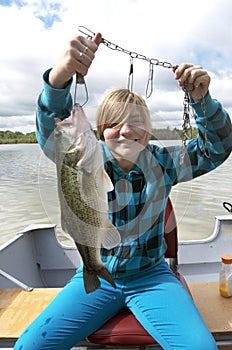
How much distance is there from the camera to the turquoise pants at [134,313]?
1934 mm

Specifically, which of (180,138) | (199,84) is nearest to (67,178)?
(180,138)

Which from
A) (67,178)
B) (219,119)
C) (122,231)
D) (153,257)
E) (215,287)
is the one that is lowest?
(215,287)

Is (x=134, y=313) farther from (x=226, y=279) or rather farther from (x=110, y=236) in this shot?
(x=226, y=279)

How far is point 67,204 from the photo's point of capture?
163 cm

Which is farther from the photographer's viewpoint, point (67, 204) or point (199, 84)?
point (199, 84)

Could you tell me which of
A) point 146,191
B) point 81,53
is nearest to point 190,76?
point 81,53

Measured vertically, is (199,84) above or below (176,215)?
above

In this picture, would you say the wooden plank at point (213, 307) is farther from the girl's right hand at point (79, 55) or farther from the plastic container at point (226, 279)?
the girl's right hand at point (79, 55)

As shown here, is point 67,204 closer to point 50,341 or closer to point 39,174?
point 39,174

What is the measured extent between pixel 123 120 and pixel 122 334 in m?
1.33

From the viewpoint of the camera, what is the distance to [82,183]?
5.20 feet

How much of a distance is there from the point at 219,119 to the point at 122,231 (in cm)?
98

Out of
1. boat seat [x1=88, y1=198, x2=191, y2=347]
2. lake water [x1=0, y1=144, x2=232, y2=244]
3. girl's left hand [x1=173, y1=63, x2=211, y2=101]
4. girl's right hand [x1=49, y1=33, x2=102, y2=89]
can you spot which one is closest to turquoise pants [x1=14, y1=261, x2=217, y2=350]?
boat seat [x1=88, y1=198, x2=191, y2=347]

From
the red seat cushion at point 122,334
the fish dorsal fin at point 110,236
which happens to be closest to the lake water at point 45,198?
the fish dorsal fin at point 110,236
